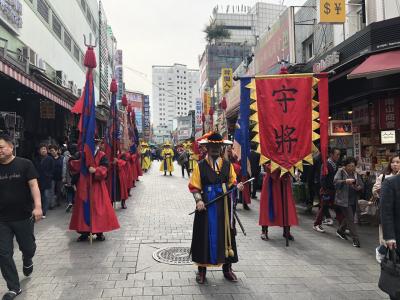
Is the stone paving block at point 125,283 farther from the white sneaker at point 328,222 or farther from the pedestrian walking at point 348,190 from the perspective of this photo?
the white sneaker at point 328,222

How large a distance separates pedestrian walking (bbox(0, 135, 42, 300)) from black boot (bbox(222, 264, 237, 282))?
2418mm

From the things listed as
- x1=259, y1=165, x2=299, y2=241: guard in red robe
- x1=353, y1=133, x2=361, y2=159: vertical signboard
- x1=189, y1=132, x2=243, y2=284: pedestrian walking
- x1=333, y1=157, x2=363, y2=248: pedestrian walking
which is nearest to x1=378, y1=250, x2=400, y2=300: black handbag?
x1=189, y1=132, x2=243, y2=284: pedestrian walking

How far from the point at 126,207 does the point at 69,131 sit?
798cm

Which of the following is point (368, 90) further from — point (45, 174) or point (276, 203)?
point (45, 174)

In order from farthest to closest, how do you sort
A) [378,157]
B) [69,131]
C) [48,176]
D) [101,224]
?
[69,131], [378,157], [48,176], [101,224]

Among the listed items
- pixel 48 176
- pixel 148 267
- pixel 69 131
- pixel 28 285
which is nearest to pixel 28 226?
pixel 28 285

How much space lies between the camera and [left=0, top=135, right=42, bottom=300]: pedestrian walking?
4645mm

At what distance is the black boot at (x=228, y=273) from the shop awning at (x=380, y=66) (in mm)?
5453

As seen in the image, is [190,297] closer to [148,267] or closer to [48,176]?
[148,267]

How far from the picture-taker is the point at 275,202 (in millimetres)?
7895

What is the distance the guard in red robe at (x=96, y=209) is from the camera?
7391 mm

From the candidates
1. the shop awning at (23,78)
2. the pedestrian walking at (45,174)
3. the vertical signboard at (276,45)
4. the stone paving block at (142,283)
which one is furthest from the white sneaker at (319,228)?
the vertical signboard at (276,45)

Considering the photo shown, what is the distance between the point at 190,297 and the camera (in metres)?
4.80

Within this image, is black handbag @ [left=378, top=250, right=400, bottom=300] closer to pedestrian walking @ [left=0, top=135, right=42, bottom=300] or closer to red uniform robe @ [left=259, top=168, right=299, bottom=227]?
pedestrian walking @ [left=0, top=135, right=42, bottom=300]
